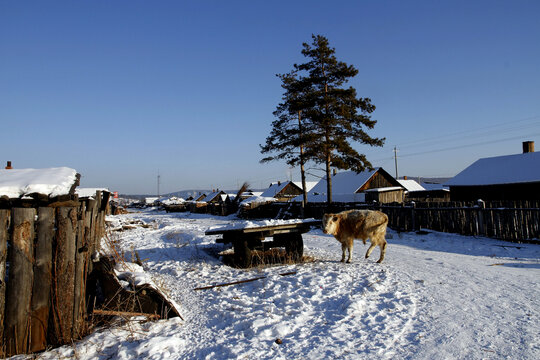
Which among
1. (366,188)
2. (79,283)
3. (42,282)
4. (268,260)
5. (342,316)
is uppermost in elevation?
(366,188)

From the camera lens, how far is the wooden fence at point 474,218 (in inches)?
456

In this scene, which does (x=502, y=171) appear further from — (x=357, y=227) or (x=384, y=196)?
(x=357, y=227)

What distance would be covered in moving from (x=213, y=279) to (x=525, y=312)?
547 centimetres

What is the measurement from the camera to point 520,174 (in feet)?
70.0

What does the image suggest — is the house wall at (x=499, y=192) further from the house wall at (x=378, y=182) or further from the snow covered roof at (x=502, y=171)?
the house wall at (x=378, y=182)

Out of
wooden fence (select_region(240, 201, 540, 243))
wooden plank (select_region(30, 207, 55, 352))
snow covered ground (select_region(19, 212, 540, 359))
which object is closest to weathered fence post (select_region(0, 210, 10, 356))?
wooden plank (select_region(30, 207, 55, 352))

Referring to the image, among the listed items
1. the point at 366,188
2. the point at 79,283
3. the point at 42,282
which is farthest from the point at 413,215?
the point at 366,188

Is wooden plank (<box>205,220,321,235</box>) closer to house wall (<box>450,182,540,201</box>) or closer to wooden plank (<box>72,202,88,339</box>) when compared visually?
wooden plank (<box>72,202,88,339</box>)

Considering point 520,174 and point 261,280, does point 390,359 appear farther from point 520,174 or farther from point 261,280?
point 520,174

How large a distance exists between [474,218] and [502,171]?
13.2m

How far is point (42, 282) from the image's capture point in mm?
4012

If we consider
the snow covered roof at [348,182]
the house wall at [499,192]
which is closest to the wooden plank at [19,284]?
the house wall at [499,192]

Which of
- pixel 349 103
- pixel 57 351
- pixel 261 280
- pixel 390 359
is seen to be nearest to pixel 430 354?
pixel 390 359

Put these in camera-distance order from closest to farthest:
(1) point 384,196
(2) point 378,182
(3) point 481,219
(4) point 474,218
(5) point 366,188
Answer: (3) point 481,219
(4) point 474,218
(1) point 384,196
(5) point 366,188
(2) point 378,182
